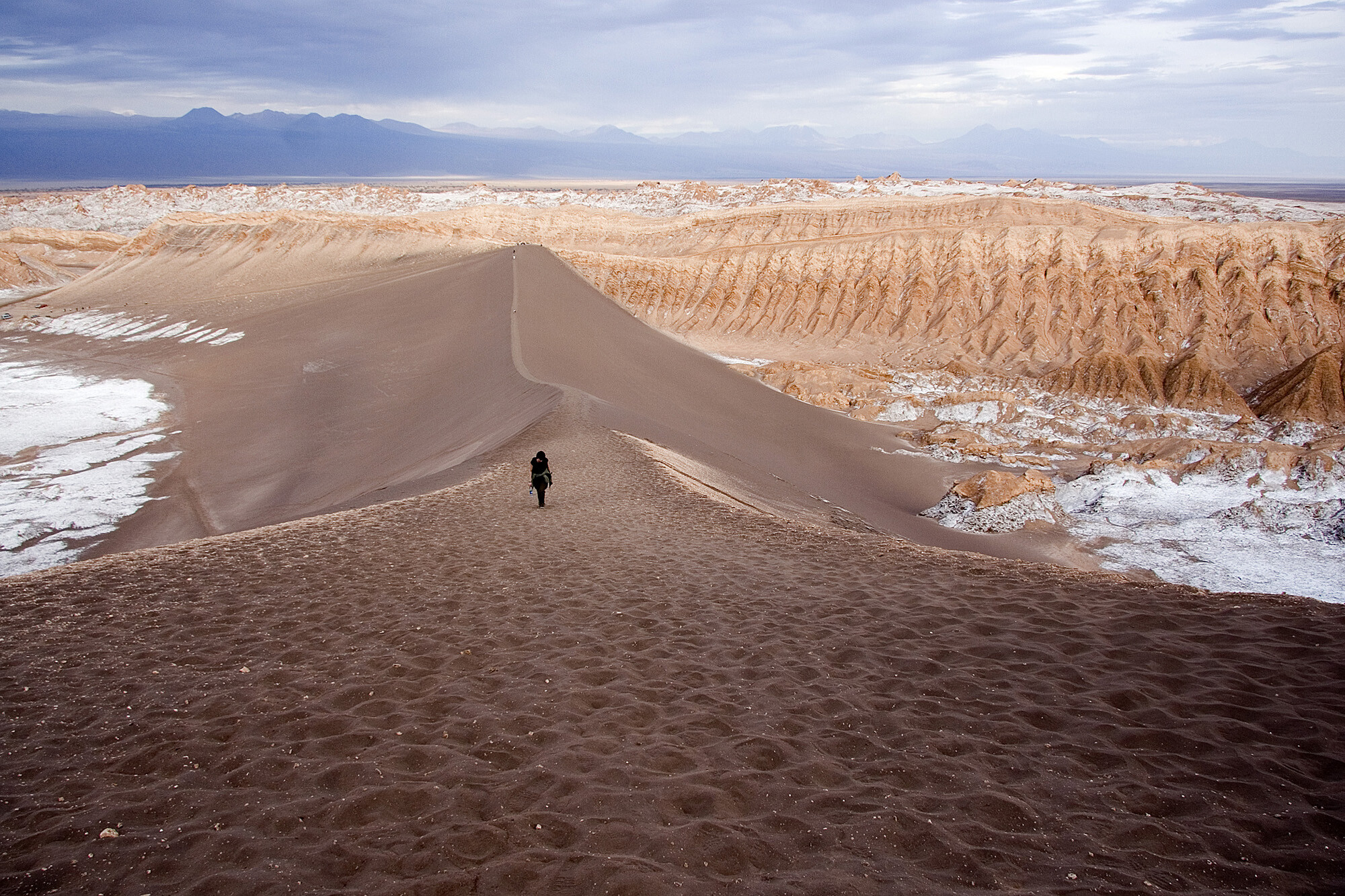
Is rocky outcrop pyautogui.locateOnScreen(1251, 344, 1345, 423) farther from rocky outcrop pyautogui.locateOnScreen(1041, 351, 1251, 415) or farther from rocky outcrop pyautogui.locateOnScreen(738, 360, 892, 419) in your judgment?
rocky outcrop pyautogui.locateOnScreen(738, 360, 892, 419)

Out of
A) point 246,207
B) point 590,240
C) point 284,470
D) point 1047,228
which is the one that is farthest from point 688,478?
point 246,207

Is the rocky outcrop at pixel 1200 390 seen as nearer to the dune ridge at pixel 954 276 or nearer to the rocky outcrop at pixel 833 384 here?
the dune ridge at pixel 954 276

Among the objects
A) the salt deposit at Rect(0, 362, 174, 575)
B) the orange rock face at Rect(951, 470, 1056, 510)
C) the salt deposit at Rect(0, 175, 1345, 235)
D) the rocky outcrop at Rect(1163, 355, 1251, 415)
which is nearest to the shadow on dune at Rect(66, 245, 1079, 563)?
the salt deposit at Rect(0, 362, 174, 575)

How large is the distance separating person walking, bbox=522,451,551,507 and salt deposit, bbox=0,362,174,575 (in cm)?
932

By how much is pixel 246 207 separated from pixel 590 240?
63.4m

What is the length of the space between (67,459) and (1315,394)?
3674 centimetres

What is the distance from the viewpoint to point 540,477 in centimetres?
959

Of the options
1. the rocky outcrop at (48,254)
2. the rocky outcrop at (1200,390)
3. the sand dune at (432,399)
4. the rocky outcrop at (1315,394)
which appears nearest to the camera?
the sand dune at (432,399)

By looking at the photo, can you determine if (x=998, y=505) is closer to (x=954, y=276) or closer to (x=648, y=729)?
(x=648, y=729)

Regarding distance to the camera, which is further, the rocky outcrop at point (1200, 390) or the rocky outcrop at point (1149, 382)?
the rocky outcrop at point (1149, 382)

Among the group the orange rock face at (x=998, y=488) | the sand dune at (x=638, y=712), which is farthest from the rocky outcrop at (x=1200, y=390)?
the sand dune at (x=638, y=712)

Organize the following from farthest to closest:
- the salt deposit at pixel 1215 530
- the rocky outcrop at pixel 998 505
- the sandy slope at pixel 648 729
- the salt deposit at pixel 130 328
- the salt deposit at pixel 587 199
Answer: the salt deposit at pixel 587 199 < the salt deposit at pixel 130 328 < the rocky outcrop at pixel 998 505 < the salt deposit at pixel 1215 530 < the sandy slope at pixel 648 729

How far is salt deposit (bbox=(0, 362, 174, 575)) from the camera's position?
1371 centimetres

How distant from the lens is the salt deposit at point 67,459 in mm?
13711
